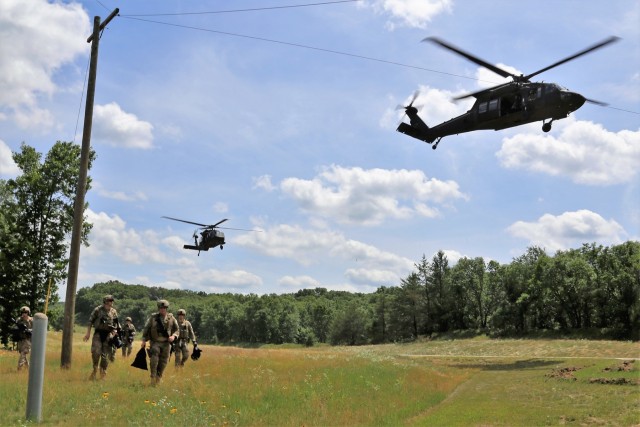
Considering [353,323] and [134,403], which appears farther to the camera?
[353,323]

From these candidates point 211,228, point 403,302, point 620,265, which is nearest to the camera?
point 211,228

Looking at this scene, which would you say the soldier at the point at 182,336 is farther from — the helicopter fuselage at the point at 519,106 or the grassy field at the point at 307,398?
the helicopter fuselage at the point at 519,106

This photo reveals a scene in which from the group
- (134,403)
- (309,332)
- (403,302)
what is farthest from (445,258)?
(134,403)

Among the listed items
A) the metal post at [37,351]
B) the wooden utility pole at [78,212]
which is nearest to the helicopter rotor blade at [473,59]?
the wooden utility pole at [78,212]

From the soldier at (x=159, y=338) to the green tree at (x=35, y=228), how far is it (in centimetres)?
2770

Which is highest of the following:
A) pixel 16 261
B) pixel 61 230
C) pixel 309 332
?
pixel 61 230

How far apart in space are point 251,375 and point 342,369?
261 inches

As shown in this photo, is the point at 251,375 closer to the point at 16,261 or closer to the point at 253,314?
the point at 16,261

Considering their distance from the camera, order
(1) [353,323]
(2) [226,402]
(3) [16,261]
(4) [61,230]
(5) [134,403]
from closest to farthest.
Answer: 1. (5) [134,403]
2. (2) [226,402]
3. (3) [16,261]
4. (4) [61,230]
5. (1) [353,323]

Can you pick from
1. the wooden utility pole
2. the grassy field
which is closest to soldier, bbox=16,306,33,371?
the grassy field

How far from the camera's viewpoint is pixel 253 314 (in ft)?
482

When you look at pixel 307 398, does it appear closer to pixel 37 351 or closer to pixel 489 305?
pixel 37 351

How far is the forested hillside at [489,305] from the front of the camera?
71500 mm

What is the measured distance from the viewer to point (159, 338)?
13.4 meters
